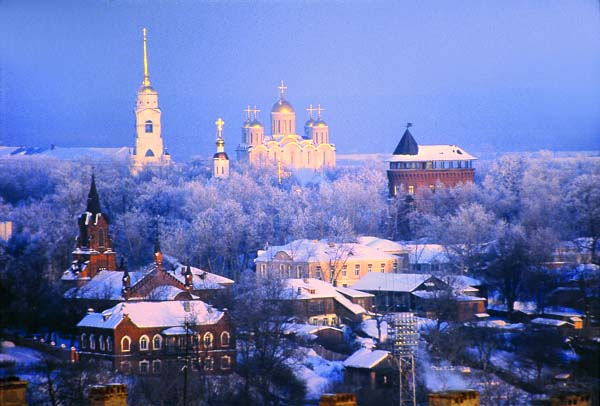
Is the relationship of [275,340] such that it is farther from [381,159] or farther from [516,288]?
[381,159]

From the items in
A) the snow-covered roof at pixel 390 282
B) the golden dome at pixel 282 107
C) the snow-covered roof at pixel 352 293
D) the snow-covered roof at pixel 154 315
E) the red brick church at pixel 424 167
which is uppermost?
the golden dome at pixel 282 107

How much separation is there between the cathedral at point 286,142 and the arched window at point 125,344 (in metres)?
38.0

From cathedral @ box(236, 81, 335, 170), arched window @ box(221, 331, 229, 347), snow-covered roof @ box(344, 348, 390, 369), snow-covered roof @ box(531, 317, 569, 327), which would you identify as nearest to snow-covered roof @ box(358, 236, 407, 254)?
snow-covered roof @ box(531, 317, 569, 327)

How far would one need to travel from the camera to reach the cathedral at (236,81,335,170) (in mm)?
68312


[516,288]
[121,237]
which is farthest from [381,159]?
[516,288]

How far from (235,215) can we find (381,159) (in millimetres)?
17872

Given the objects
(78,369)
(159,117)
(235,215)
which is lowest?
(78,369)

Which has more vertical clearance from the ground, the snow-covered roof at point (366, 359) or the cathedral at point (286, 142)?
the cathedral at point (286, 142)

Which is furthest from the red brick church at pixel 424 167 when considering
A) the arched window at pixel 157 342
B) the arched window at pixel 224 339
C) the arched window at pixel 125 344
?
the arched window at pixel 125 344

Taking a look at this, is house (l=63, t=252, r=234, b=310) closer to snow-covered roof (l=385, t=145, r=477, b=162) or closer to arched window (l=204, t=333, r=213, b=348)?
arched window (l=204, t=333, r=213, b=348)

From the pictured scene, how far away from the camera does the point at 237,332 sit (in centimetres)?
2864

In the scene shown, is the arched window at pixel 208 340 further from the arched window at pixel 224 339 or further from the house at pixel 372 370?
the house at pixel 372 370

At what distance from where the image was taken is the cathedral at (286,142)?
68.3 meters

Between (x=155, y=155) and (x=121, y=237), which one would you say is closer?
(x=121, y=237)
